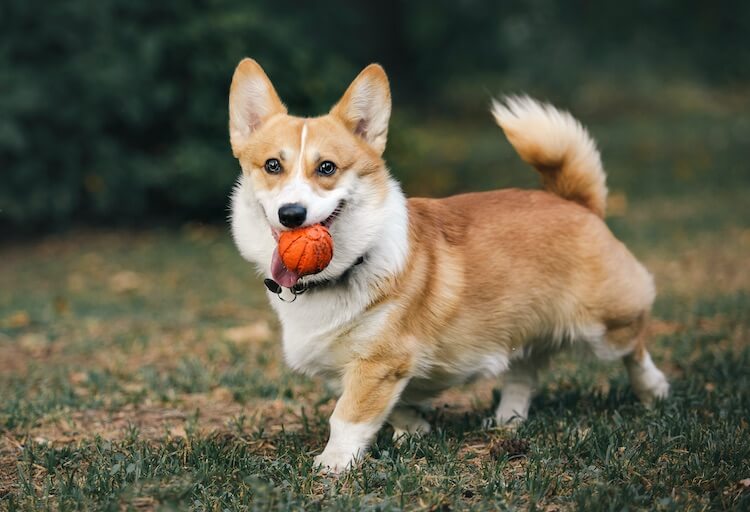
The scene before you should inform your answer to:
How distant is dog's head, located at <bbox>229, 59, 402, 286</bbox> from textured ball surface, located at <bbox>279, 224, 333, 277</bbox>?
0.12 feet

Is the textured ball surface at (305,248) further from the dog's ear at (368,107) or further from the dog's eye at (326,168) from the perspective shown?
the dog's ear at (368,107)

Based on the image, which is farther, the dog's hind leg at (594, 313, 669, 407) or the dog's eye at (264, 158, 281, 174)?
the dog's hind leg at (594, 313, 669, 407)

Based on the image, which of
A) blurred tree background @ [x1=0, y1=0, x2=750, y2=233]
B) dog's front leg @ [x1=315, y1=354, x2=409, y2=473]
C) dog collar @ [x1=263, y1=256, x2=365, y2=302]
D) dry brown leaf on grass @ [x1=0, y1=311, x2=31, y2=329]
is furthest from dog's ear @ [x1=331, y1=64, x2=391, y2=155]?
blurred tree background @ [x1=0, y1=0, x2=750, y2=233]

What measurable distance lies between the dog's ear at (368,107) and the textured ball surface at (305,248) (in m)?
0.67

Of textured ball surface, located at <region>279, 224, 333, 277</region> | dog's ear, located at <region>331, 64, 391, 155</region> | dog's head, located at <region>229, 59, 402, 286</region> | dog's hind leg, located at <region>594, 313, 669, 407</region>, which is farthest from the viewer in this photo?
dog's hind leg, located at <region>594, 313, 669, 407</region>

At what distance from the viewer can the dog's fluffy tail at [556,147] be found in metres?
4.38

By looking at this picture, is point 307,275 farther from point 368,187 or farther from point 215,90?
point 215,90

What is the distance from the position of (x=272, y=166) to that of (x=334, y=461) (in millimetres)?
1230

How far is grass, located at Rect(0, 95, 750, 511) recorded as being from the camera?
3.18 meters

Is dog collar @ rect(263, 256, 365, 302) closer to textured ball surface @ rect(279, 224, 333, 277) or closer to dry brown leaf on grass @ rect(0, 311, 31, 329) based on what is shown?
textured ball surface @ rect(279, 224, 333, 277)

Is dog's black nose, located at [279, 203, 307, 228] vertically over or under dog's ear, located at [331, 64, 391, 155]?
under

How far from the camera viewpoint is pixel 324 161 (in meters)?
3.58

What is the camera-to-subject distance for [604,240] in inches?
168

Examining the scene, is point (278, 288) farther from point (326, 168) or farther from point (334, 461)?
point (334, 461)
